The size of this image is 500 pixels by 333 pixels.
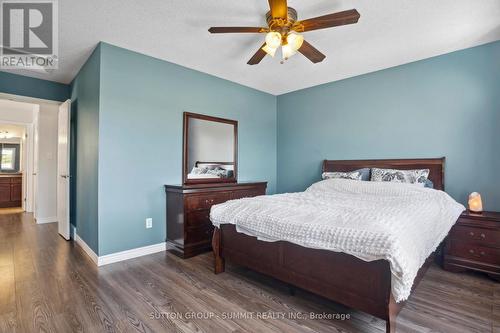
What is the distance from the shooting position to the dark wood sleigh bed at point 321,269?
1.53 meters

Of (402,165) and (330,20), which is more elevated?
(330,20)

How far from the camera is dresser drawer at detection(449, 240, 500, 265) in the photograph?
97.5 inches

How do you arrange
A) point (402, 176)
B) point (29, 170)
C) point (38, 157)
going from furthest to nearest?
point (29, 170), point (38, 157), point (402, 176)

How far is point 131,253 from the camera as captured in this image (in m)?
3.04

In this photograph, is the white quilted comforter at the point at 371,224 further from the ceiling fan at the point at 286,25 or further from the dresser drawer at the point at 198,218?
the ceiling fan at the point at 286,25

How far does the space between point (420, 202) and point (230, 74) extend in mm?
3052

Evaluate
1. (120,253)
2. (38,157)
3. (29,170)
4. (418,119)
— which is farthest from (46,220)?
(418,119)

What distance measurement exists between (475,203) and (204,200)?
308cm

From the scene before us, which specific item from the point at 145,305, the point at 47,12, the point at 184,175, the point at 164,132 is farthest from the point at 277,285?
the point at 47,12

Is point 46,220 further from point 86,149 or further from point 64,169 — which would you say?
point 86,149

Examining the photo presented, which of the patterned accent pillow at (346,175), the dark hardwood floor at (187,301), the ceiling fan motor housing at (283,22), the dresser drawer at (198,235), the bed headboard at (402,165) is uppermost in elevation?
the ceiling fan motor housing at (283,22)

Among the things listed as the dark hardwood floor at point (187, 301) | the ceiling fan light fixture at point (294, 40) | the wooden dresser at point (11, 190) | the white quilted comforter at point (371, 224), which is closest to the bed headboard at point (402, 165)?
the white quilted comforter at point (371, 224)

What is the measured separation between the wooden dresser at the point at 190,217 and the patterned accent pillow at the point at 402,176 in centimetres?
209

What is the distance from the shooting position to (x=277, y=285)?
7.67ft
